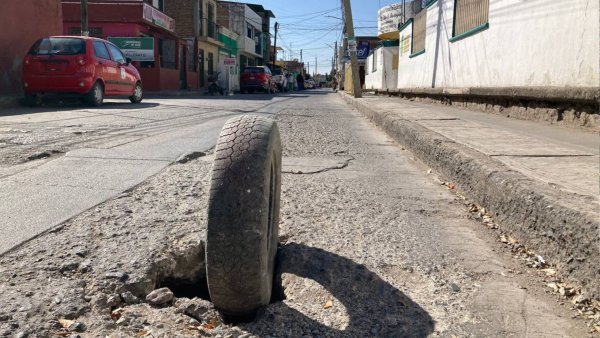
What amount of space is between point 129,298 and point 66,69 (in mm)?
10352

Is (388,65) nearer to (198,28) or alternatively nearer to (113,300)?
(198,28)

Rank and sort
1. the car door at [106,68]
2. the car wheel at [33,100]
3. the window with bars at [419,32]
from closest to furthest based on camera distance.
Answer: the car wheel at [33,100]
the car door at [106,68]
the window with bars at [419,32]

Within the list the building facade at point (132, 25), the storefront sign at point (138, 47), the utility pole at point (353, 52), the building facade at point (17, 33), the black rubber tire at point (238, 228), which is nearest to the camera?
the black rubber tire at point (238, 228)

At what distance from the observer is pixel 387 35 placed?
84.3 ft

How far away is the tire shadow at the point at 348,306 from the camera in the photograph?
1.75m

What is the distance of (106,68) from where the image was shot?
1187 cm

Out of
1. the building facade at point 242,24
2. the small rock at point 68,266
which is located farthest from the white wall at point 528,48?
the building facade at point 242,24

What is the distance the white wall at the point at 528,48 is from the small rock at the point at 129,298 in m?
5.37

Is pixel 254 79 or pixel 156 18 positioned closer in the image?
pixel 156 18

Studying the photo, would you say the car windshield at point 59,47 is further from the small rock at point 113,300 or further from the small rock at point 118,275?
the small rock at point 113,300

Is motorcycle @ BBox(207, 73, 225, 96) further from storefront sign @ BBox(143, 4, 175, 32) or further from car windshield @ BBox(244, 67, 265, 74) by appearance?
storefront sign @ BBox(143, 4, 175, 32)

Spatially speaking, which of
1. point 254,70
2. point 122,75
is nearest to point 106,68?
point 122,75

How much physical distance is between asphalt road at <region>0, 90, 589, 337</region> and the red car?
7.12 metres

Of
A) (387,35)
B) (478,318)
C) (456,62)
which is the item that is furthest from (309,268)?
(387,35)
